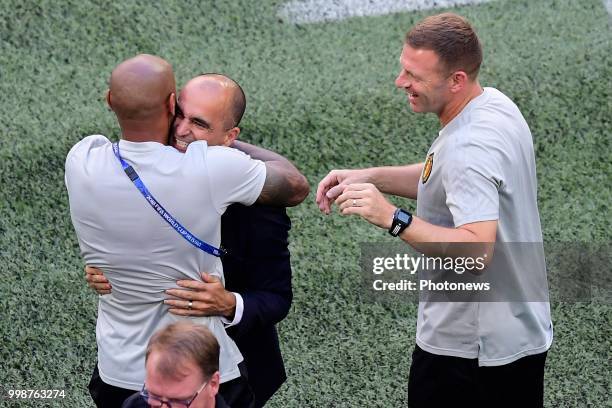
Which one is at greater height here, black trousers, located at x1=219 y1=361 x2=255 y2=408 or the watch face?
the watch face

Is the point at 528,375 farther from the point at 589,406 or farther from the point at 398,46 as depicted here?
the point at 398,46

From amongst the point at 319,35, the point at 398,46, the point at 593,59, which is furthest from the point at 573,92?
the point at 319,35

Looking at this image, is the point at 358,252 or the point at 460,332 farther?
the point at 358,252

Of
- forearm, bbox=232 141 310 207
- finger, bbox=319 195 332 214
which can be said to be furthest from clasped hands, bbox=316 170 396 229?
finger, bbox=319 195 332 214

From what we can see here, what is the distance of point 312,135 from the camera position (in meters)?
5.09

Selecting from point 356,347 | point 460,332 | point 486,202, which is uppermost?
point 486,202

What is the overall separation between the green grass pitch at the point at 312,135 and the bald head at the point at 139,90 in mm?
1757

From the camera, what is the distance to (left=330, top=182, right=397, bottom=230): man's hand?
243 centimetres

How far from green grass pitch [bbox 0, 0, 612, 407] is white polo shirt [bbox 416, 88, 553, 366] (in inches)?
47.1

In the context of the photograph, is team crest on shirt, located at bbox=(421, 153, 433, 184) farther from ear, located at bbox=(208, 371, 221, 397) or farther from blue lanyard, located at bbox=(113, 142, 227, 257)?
ear, located at bbox=(208, 371, 221, 397)

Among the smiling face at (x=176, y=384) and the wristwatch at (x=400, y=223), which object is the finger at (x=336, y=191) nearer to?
the wristwatch at (x=400, y=223)

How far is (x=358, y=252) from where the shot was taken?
448cm

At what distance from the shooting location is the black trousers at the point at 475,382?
259 centimetres

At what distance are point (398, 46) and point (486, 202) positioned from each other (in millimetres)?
3678
